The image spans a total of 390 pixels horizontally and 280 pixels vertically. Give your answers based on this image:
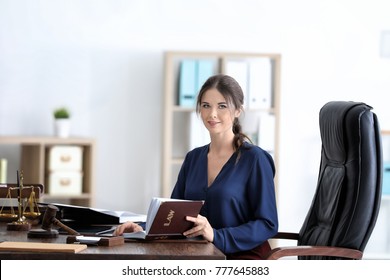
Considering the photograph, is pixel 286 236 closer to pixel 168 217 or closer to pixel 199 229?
pixel 199 229

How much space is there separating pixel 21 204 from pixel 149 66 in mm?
3096

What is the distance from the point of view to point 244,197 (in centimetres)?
301

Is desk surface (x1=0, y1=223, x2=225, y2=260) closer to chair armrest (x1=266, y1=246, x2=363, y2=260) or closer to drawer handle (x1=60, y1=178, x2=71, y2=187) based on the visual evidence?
chair armrest (x1=266, y1=246, x2=363, y2=260)

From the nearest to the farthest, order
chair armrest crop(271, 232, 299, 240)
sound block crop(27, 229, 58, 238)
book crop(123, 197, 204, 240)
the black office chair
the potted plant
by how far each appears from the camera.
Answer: book crop(123, 197, 204, 240) < sound block crop(27, 229, 58, 238) < the black office chair < chair armrest crop(271, 232, 299, 240) < the potted plant

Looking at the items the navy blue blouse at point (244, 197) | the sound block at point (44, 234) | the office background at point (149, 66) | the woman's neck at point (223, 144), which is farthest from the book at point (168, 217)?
the office background at point (149, 66)

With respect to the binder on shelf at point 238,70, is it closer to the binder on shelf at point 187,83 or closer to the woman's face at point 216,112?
the binder on shelf at point 187,83

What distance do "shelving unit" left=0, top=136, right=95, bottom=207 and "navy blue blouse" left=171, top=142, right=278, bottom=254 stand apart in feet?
8.26

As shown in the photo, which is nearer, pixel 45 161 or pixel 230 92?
pixel 230 92

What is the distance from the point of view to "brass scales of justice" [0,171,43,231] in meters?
2.83

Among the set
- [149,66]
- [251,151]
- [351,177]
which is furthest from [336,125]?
[149,66]

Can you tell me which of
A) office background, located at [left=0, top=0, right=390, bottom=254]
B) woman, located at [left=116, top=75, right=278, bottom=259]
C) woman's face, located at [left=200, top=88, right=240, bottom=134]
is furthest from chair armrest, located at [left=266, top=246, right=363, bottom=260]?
office background, located at [left=0, top=0, right=390, bottom=254]

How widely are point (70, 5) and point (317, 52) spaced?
192 centimetres
